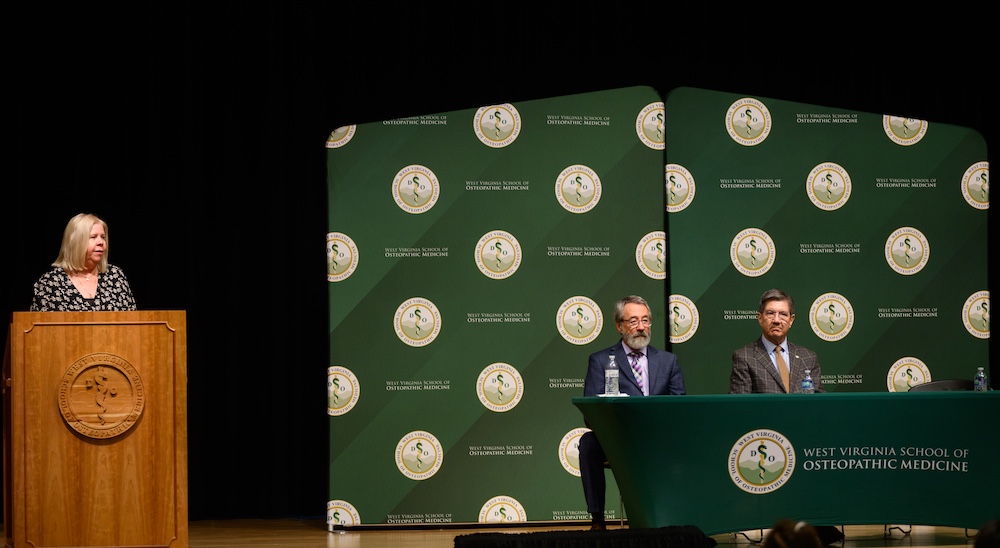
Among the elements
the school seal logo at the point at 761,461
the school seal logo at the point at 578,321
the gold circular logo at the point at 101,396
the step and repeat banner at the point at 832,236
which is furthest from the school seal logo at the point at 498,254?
the gold circular logo at the point at 101,396

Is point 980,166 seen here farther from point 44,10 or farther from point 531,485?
point 44,10

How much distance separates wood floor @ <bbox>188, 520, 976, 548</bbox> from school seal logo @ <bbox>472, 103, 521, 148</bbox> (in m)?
2.16

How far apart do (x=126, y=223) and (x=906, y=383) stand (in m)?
4.54

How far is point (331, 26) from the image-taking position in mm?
6430

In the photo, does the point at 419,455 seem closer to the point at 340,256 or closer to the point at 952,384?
the point at 340,256

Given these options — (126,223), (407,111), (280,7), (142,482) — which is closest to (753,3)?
(407,111)

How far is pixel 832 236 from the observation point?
20.6 feet

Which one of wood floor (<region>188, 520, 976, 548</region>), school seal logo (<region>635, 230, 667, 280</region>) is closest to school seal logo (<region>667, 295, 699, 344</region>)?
school seal logo (<region>635, 230, 667, 280</region>)

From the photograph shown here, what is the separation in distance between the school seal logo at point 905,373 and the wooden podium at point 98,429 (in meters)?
4.04

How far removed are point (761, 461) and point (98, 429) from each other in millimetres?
2605

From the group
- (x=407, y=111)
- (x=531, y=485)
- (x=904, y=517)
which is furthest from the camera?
(x=407, y=111)

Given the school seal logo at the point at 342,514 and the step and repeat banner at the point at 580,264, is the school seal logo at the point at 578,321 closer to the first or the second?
the step and repeat banner at the point at 580,264

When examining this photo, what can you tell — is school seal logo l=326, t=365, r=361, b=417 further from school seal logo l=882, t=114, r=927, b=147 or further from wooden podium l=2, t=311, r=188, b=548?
school seal logo l=882, t=114, r=927, b=147

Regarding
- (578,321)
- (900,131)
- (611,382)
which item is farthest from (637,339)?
(900,131)
